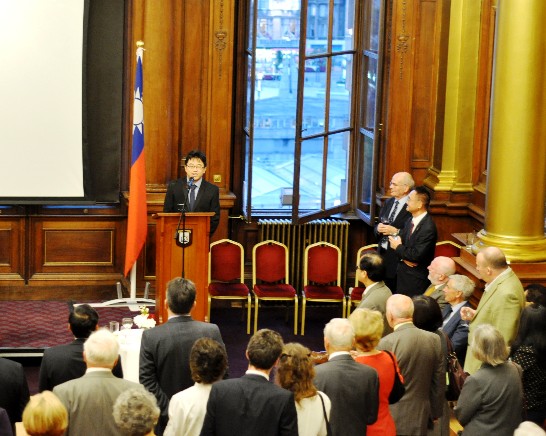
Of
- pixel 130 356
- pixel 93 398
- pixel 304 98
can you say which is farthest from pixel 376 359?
pixel 304 98

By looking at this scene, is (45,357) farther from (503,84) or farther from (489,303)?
(503,84)

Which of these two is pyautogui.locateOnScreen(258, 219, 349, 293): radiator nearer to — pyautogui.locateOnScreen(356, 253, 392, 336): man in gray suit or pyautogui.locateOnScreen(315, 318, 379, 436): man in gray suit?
pyautogui.locateOnScreen(356, 253, 392, 336): man in gray suit

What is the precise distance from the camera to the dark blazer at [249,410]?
15.7 feet

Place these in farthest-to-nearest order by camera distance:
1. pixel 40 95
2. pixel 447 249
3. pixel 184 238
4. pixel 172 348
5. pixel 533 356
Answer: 1. pixel 40 95
2. pixel 447 249
3. pixel 184 238
4. pixel 533 356
5. pixel 172 348

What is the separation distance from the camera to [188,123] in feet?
33.1

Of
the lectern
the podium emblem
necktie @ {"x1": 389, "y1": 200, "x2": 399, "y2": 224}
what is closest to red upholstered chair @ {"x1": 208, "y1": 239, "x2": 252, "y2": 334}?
the lectern

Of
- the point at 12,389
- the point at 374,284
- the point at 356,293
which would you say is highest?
the point at 374,284

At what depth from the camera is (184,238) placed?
28.2 feet

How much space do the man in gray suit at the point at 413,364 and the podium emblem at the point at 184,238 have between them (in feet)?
9.63

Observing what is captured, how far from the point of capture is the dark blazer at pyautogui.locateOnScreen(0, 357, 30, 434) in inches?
207

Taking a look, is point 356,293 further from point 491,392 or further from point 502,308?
point 491,392

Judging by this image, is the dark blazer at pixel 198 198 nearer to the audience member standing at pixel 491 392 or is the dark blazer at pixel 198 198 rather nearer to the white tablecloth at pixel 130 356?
the white tablecloth at pixel 130 356

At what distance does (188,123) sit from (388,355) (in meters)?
4.95

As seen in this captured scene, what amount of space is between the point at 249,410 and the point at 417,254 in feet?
12.8
